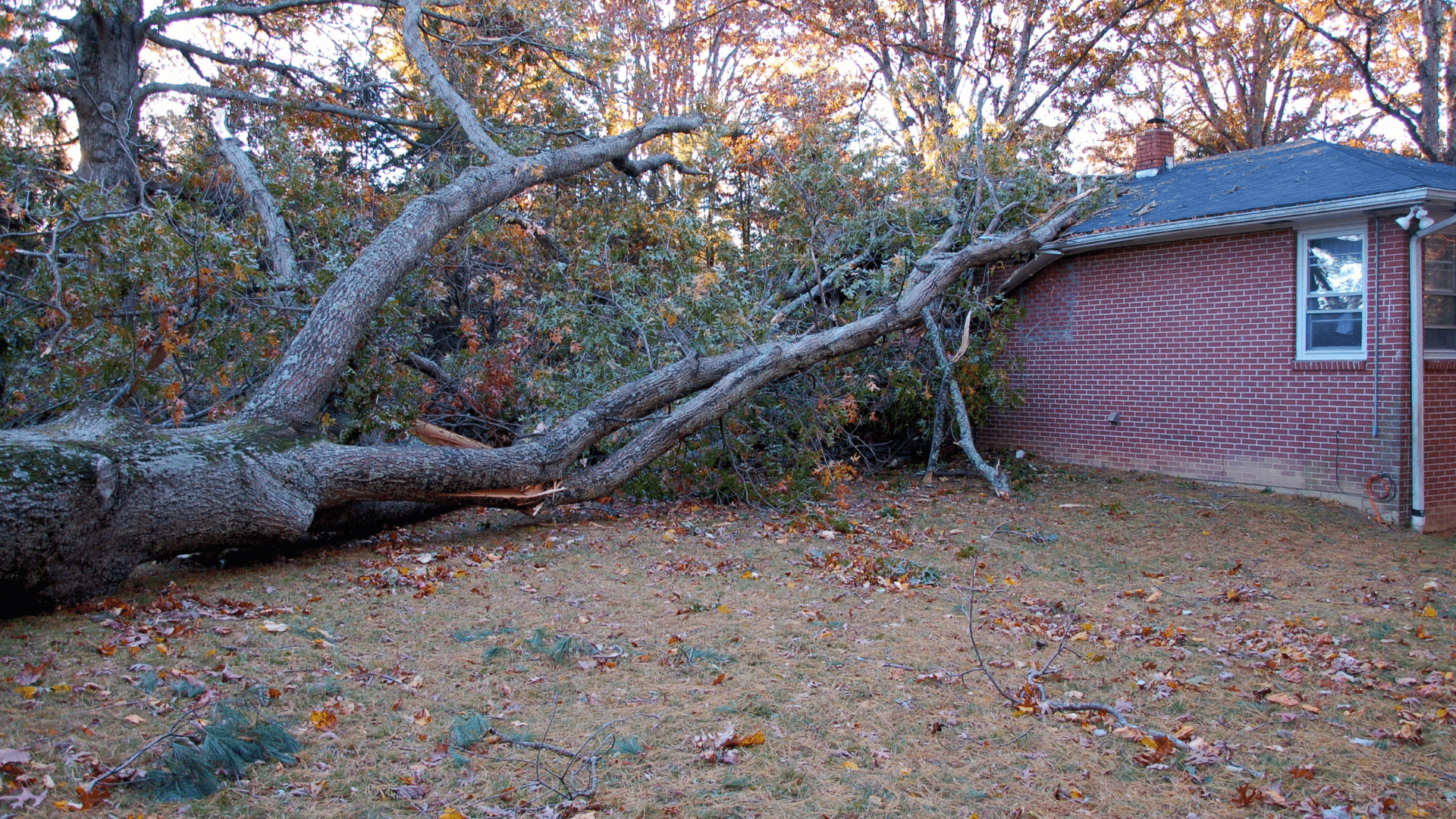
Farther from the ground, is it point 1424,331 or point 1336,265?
point 1336,265

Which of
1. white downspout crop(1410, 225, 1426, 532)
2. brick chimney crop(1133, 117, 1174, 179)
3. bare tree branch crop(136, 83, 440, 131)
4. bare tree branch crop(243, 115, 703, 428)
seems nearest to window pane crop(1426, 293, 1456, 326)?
white downspout crop(1410, 225, 1426, 532)

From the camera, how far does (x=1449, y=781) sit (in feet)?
11.0

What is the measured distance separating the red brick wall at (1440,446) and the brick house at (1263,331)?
24mm

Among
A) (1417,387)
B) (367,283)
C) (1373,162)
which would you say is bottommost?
(1417,387)

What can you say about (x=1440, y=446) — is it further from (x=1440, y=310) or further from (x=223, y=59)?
(x=223, y=59)

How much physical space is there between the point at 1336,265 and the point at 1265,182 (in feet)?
5.10

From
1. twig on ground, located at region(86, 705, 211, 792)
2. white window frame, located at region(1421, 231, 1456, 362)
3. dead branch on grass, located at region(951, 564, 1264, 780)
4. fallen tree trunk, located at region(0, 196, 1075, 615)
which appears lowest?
dead branch on grass, located at region(951, 564, 1264, 780)

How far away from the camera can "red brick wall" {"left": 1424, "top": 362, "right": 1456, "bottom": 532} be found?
29.9ft

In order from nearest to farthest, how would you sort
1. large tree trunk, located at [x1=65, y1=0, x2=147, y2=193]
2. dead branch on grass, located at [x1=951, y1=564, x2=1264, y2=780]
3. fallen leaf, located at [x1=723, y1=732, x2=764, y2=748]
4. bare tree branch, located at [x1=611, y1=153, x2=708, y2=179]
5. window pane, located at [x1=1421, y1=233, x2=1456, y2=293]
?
fallen leaf, located at [x1=723, y1=732, x2=764, y2=748] < dead branch on grass, located at [x1=951, y1=564, x2=1264, y2=780] < window pane, located at [x1=1421, y1=233, x2=1456, y2=293] < large tree trunk, located at [x1=65, y1=0, x2=147, y2=193] < bare tree branch, located at [x1=611, y1=153, x2=708, y2=179]

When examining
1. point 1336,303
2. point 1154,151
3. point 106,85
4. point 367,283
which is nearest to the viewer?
point 367,283

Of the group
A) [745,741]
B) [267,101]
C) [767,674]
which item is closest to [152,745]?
[745,741]

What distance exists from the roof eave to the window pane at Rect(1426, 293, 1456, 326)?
1.10 m

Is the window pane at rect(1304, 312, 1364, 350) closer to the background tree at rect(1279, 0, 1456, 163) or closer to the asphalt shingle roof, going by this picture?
the asphalt shingle roof

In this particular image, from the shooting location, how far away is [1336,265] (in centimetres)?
965
